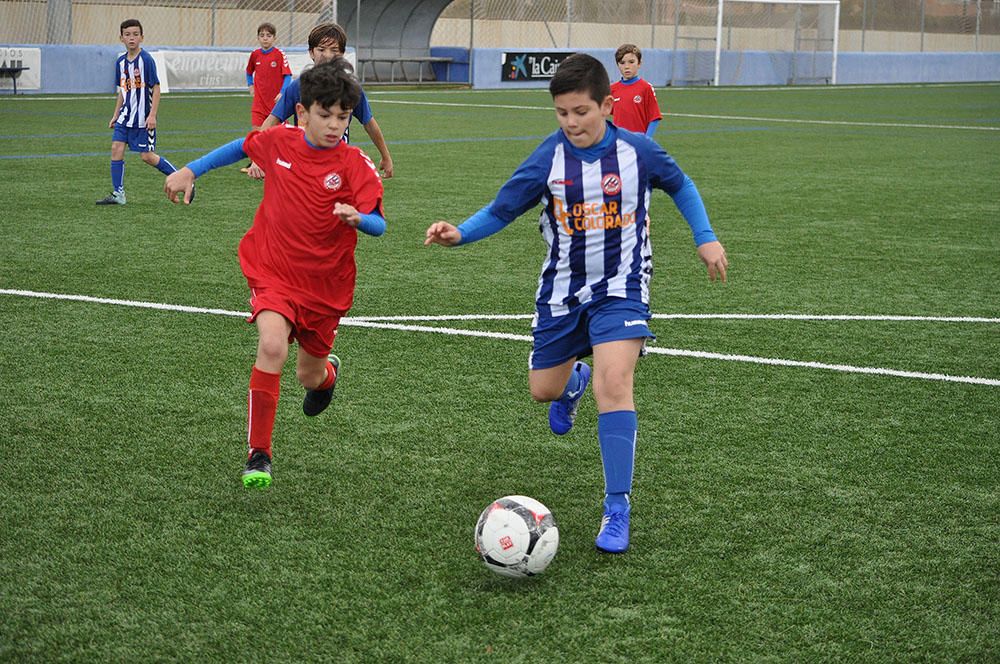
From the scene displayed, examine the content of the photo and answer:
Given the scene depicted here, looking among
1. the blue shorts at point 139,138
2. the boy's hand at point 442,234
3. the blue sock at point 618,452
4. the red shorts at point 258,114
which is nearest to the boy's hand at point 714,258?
the blue sock at point 618,452

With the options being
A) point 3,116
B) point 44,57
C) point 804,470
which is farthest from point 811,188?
point 44,57

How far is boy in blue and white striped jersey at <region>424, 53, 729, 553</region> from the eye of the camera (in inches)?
154

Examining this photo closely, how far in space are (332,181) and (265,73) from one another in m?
11.7

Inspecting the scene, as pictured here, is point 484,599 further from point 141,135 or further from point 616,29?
point 616,29

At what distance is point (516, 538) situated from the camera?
352cm

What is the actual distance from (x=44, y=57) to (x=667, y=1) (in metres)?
21.5

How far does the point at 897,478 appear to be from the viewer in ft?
14.5

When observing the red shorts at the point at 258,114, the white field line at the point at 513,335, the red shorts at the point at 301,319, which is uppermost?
the red shorts at the point at 258,114

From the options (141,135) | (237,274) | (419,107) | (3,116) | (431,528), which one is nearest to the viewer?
(431,528)

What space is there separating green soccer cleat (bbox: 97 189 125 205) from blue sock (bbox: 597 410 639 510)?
831cm

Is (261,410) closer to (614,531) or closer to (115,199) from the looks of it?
(614,531)

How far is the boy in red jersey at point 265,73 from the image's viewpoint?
15633 mm

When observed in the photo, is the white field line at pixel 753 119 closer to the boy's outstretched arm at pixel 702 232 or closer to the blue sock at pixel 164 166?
the blue sock at pixel 164 166

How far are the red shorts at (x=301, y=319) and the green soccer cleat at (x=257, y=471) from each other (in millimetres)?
435
